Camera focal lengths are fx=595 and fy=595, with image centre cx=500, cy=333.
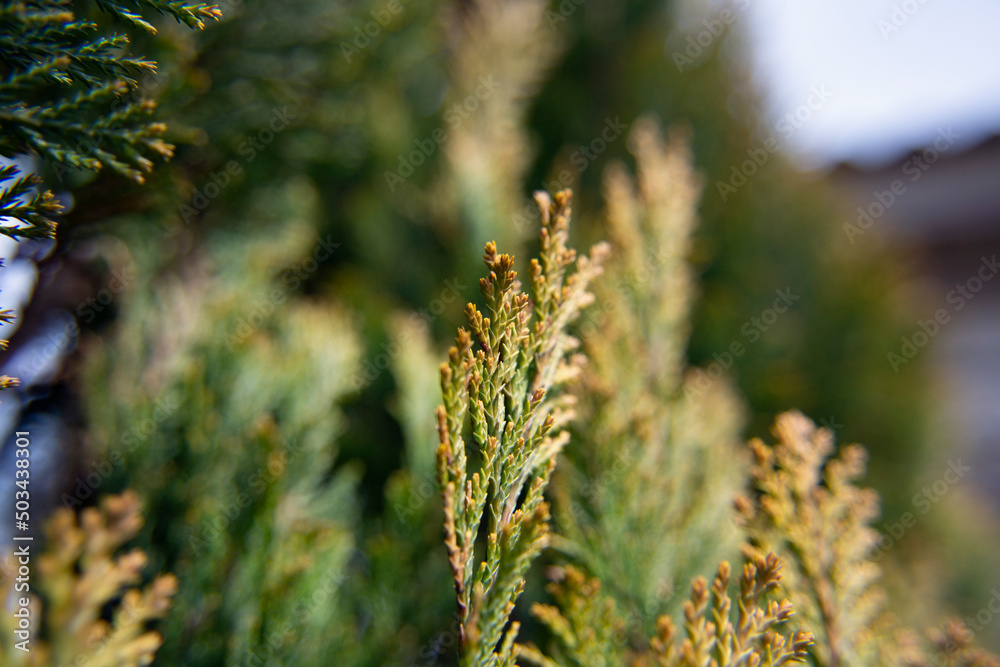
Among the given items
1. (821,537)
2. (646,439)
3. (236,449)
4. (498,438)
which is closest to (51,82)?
(498,438)

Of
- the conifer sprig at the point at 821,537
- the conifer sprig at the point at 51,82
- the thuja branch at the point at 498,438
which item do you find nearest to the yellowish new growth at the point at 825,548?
the conifer sprig at the point at 821,537

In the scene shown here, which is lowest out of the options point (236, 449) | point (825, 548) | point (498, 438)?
point (236, 449)

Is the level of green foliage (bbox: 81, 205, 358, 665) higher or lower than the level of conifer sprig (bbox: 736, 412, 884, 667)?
lower

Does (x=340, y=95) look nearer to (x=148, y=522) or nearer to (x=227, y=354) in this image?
(x=227, y=354)

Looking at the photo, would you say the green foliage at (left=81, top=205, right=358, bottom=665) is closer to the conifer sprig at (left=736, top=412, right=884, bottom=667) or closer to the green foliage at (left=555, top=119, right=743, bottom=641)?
the green foliage at (left=555, top=119, right=743, bottom=641)

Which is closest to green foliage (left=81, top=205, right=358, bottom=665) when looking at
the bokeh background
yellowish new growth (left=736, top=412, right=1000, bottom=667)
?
the bokeh background

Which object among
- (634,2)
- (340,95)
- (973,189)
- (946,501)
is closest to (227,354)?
(340,95)

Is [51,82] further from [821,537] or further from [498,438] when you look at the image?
[821,537]
